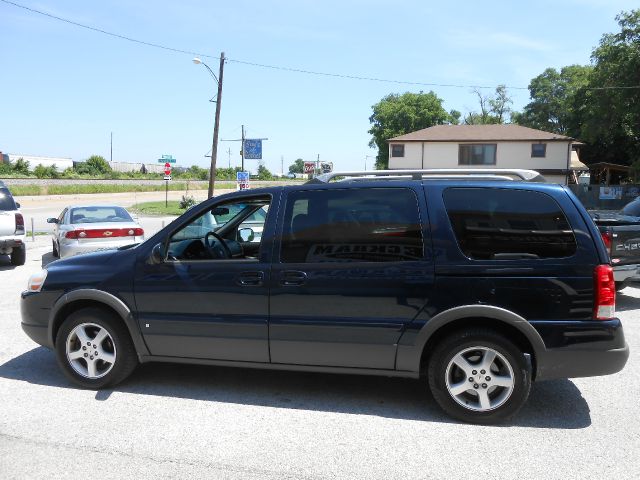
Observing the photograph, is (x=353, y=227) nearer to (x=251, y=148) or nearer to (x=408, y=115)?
(x=251, y=148)

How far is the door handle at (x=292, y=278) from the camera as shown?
3963 mm

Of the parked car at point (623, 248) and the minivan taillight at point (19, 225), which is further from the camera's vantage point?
the minivan taillight at point (19, 225)

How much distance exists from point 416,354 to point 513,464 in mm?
934

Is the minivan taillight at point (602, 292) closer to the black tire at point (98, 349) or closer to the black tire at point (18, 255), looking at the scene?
the black tire at point (98, 349)

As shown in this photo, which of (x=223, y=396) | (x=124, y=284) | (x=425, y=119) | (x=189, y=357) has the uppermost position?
(x=425, y=119)

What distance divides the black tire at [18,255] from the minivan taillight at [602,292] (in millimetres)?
11401

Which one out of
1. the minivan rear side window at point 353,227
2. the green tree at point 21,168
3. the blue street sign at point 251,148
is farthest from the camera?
the green tree at point 21,168

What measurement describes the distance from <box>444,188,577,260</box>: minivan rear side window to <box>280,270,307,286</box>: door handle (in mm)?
1162

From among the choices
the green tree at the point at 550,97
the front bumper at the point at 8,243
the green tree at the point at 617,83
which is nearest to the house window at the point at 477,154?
the green tree at the point at 617,83

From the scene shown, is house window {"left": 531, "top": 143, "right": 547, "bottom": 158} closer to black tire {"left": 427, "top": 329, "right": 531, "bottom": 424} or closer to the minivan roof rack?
the minivan roof rack

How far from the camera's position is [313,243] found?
403cm

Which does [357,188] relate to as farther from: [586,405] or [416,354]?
[586,405]

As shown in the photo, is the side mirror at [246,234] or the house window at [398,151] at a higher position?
the house window at [398,151]

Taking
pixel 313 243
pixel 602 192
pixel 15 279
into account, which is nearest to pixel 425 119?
pixel 602 192
